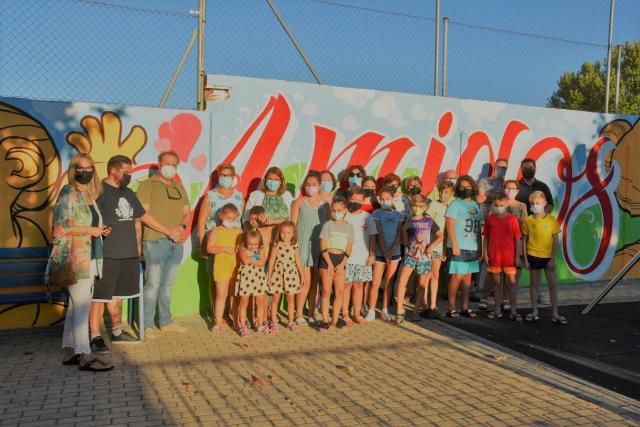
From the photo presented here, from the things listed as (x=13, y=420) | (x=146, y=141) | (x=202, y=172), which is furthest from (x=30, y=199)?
(x=13, y=420)

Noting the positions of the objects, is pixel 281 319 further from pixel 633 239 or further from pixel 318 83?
pixel 633 239

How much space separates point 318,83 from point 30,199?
3895 millimetres

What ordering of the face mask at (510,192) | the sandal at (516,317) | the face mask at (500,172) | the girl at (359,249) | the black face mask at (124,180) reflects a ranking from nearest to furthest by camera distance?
1. the black face mask at (124,180)
2. the girl at (359,249)
3. the sandal at (516,317)
4. the face mask at (510,192)
5. the face mask at (500,172)

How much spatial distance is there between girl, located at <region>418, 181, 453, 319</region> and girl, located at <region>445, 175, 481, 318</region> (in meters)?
0.18

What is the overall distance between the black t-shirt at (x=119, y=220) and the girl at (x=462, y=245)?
3912mm

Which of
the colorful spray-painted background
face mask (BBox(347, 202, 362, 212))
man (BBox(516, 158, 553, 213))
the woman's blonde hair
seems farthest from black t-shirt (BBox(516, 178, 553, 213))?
the woman's blonde hair

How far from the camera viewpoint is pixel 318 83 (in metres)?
8.18

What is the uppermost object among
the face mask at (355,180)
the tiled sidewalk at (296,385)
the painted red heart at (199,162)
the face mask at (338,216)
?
the painted red heart at (199,162)

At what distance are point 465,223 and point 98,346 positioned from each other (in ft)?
15.1

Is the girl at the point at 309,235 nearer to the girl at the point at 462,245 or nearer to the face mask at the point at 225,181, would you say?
the face mask at the point at 225,181

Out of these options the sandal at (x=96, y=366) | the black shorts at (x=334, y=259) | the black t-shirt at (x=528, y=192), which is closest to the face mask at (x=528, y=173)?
the black t-shirt at (x=528, y=192)

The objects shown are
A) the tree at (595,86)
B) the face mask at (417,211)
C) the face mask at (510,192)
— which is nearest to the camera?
the face mask at (417,211)

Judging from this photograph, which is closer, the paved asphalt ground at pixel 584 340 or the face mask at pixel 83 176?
the face mask at pixel 83 176

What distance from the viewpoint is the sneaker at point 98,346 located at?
5684 mm
